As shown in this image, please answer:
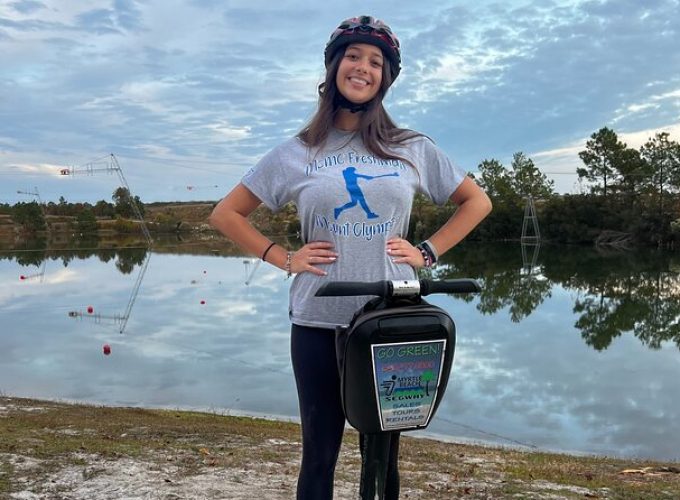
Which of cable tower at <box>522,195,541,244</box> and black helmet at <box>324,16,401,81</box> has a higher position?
cable tower at <box>522,195,541,244</box>

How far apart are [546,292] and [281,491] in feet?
105

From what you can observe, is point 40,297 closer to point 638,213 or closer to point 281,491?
point 281,491

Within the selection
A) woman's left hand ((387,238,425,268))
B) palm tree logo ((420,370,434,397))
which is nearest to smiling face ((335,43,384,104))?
woman's left hand ((387,238,425,268))

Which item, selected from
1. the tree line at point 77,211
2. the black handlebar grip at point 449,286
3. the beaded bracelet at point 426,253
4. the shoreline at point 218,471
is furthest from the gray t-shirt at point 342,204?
the tree line at point 77,211

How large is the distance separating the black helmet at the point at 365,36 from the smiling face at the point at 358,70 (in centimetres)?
2

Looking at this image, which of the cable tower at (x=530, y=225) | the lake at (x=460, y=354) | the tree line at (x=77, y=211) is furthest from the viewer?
the tree line at (x=77, y=211)

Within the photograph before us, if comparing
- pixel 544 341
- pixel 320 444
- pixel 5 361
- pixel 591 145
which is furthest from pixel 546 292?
pixel 591 145

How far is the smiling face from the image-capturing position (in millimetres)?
2123

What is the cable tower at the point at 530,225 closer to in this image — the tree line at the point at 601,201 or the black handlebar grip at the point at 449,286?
the tree line at the point at 601,201

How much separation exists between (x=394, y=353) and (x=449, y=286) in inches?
11.3

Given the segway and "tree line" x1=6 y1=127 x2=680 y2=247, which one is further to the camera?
"tree line" x1=6 y1=127 x2=680 y2=247

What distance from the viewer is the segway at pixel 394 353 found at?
1736 mm

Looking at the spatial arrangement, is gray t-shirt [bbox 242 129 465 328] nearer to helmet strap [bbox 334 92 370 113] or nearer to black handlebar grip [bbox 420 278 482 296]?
helmet strap [bbox 334 92 370 113]

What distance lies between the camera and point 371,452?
79.4 inches
